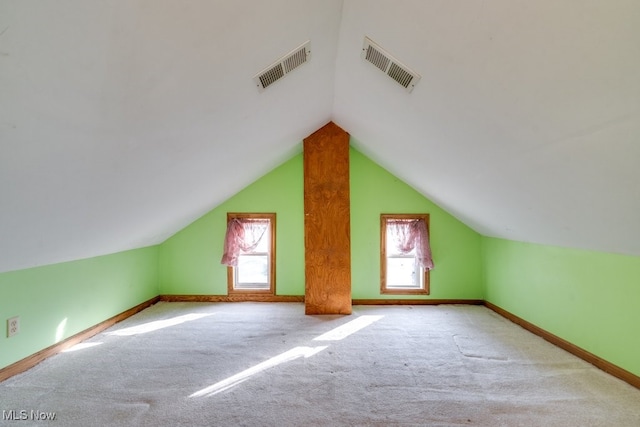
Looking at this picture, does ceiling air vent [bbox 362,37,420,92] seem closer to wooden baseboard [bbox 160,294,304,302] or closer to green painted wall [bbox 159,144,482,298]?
green painted wall [bbox 159,144,482,298]

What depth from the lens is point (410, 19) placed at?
1571 mm

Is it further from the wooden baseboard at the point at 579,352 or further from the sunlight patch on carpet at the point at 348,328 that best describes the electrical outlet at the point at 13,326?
the wooden baseboard at the point at 579,352

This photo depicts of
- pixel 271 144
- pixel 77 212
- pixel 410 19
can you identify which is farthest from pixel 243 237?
pixel 410 19

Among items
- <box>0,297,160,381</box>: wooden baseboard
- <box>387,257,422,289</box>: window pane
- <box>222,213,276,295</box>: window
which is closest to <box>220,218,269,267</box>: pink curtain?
<box>222,213,276,295</box>: window

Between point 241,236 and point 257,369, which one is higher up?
point 241,236

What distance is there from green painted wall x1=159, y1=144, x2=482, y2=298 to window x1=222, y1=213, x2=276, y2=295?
0.11 m

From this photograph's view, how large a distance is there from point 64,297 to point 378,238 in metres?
3.68

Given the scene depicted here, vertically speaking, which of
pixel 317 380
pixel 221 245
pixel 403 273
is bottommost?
pixel 317 380

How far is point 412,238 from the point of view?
452 centimetres

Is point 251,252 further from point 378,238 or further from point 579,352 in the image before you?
point 579,352

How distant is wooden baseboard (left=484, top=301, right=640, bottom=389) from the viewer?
2307 millimetres

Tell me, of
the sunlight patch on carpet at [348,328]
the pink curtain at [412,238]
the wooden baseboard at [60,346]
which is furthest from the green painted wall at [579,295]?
the wooden baseboard at [60,346]

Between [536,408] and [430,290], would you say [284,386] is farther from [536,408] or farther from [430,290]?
[430,290]

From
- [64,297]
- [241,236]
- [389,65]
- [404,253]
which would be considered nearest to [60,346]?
[64,297]
